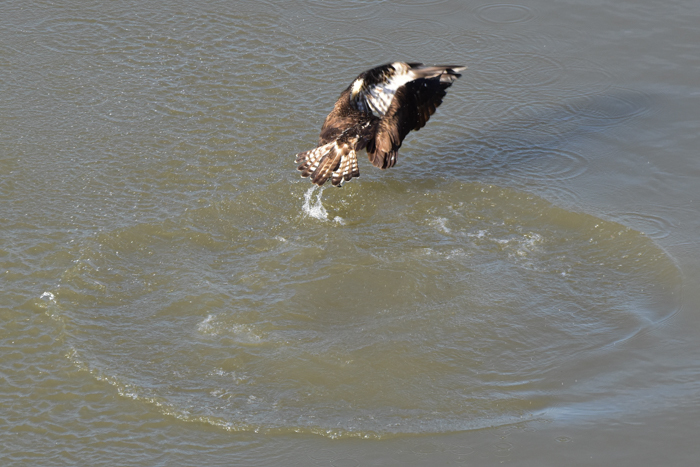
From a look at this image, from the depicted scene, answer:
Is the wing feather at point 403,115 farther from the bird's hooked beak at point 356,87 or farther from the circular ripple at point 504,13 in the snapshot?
the circular ripple at point 504,13

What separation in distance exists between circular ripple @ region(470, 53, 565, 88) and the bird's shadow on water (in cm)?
36

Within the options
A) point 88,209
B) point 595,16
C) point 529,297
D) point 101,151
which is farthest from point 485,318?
point 595,16

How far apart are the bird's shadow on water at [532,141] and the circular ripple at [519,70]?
363mm

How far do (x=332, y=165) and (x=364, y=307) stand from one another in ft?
3.62

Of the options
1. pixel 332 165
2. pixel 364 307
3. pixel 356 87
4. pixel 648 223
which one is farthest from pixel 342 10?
pixel 364 307

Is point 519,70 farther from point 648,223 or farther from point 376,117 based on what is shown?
point 648,223

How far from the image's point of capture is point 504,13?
27.1 feet

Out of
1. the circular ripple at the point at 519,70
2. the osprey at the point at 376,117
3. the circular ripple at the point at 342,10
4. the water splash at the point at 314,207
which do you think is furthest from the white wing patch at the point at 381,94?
the circular ripple at the point at 342,10

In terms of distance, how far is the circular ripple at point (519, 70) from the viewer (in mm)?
7348

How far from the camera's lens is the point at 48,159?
6.20 metres

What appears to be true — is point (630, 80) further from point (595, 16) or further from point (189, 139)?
point (189, 139)

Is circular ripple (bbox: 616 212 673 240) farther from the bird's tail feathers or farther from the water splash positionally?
the water splash

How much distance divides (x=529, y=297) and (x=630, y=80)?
318cm

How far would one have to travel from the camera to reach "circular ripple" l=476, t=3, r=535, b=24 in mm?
8151
